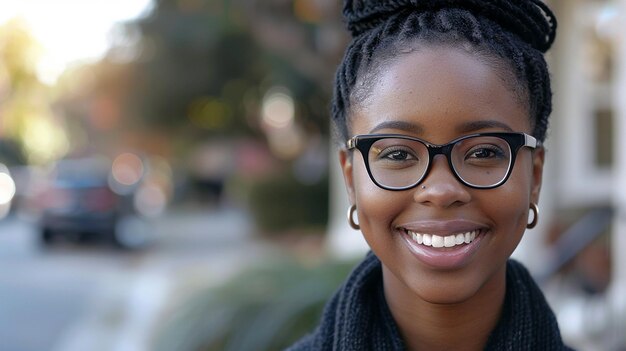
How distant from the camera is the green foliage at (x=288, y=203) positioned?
51.5 ft

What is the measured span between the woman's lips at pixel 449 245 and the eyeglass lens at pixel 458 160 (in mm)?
98

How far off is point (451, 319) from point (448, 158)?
0.39m

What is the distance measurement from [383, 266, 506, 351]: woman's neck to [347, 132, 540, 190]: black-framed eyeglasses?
0.89ft

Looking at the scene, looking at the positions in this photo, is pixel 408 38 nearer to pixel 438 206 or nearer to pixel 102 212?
pixel 438 206

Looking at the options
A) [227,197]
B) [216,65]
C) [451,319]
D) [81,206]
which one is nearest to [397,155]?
[451,319]

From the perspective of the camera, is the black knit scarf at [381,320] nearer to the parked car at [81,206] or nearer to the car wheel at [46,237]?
the parked car at [81,206]

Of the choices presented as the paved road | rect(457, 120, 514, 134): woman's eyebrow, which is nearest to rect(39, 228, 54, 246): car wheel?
the paved road

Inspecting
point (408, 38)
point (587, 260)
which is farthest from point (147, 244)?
point (408, 38)

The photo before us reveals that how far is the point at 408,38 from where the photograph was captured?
1641mm

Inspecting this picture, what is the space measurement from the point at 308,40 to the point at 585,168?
5.42 m

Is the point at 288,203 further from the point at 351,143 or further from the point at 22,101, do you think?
the point at 22,101

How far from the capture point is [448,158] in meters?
1.56

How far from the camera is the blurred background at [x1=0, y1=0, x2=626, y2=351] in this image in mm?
5723

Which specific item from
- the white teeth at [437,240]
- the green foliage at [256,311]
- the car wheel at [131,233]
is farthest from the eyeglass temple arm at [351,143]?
the car wheel at [131,233]
